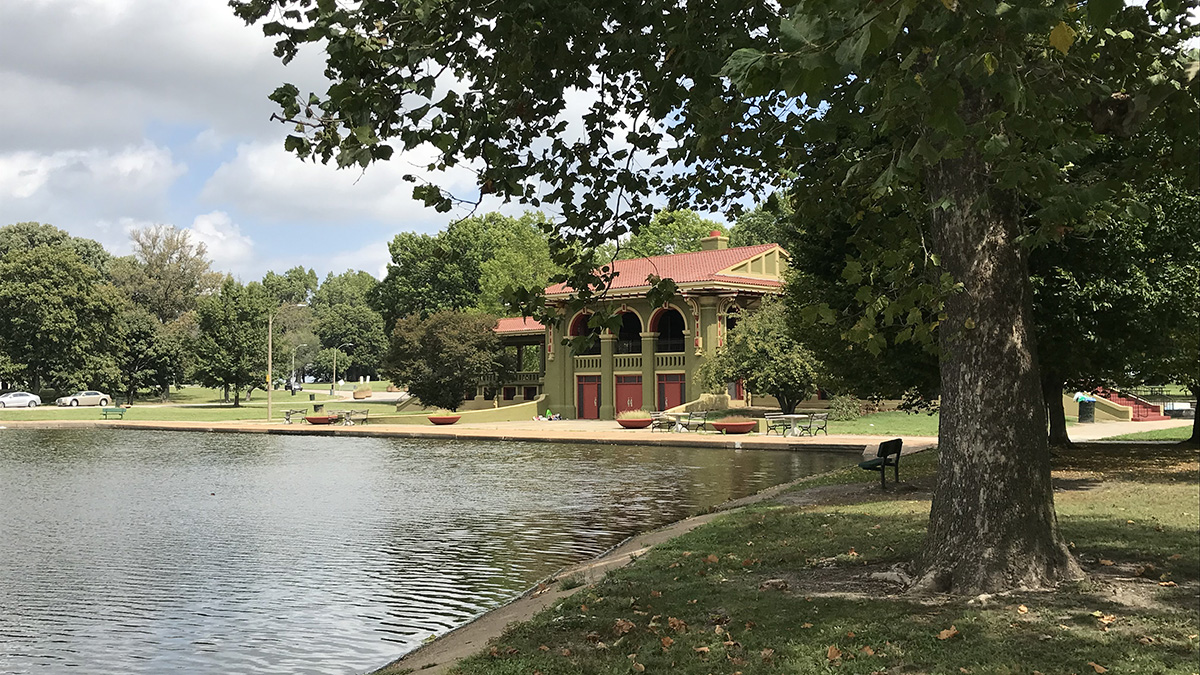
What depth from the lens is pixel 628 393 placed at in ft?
179

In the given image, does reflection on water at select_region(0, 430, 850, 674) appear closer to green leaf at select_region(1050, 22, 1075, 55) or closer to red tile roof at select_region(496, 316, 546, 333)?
green leaf at select_region(1050, 22, 1075, 55)

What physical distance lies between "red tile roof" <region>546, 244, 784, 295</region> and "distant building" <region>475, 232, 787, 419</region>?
0.06 m

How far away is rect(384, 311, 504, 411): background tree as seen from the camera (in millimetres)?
58781

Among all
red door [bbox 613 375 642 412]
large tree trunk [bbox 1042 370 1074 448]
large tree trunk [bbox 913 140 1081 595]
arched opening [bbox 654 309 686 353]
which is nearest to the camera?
large tree trunk [bbox 913 140 1081 595]

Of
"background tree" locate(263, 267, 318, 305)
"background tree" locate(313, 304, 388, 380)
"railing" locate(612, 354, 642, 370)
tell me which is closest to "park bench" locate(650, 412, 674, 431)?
"railing" locate(612, 354, 642, 370)

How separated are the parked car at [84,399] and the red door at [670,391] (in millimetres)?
45557

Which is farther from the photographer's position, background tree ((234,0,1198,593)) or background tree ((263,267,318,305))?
background tree ((263,267,318,305))

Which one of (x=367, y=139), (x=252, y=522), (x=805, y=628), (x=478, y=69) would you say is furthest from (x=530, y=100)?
(x=252, y=522)

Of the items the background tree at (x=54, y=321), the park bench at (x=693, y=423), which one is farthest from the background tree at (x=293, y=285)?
the park bench at (x=693, y=423)

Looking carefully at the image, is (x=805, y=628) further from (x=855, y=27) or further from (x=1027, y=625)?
(x=855, y=27)

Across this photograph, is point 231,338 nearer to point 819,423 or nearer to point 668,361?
point 668,361

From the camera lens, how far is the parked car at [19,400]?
70.3 metres

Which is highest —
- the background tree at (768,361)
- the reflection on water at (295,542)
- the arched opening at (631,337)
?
the arched opening at (631,337)

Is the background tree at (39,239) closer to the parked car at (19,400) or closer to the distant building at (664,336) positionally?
the parked car at (19,400)
